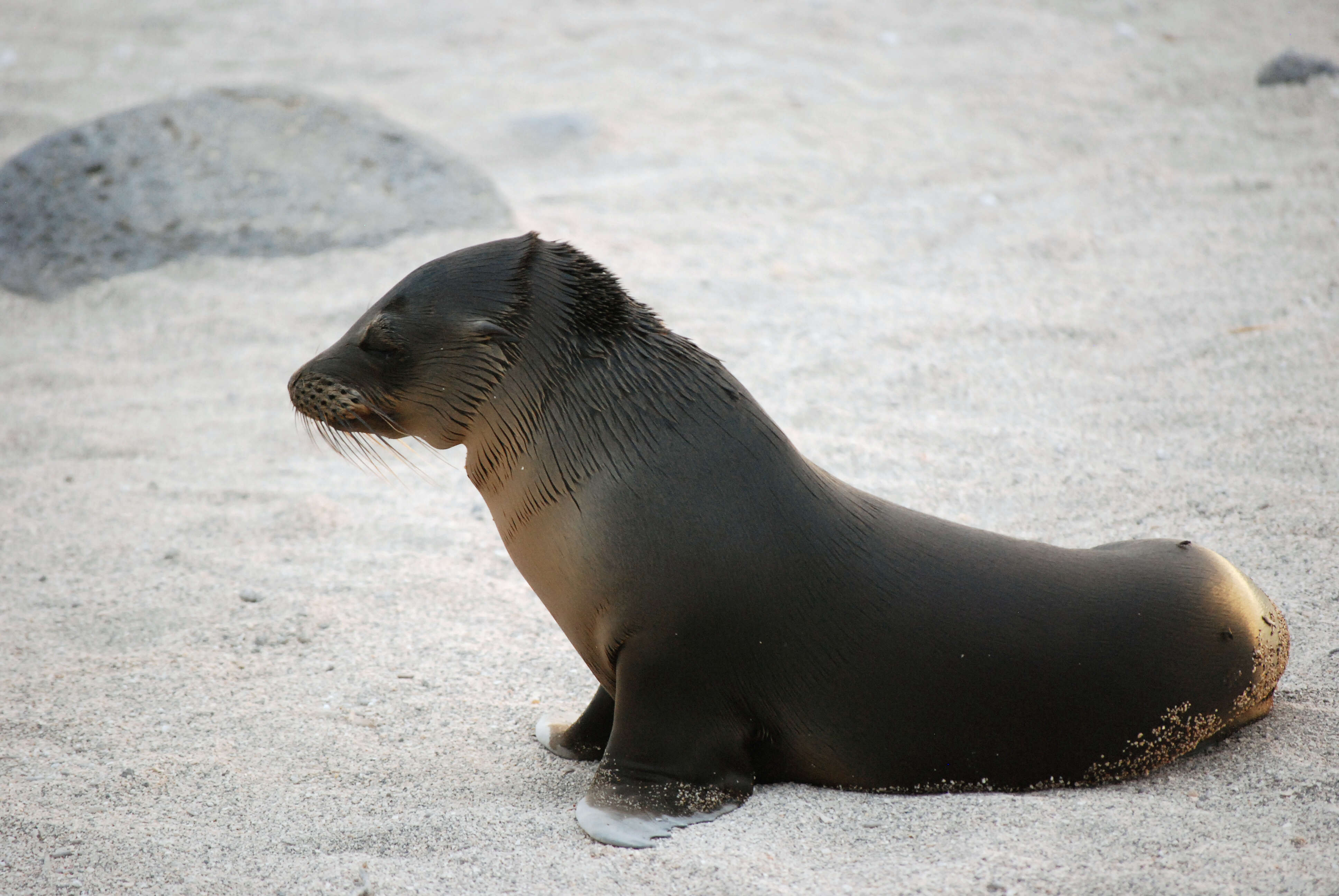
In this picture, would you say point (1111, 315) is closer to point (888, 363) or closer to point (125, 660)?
point (888, 363)

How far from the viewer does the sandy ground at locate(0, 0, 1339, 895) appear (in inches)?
106

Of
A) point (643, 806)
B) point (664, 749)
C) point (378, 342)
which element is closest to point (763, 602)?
point (664, 749)

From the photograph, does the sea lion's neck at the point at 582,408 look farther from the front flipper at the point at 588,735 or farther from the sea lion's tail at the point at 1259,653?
the sea lion's tail at the point at 1259,653

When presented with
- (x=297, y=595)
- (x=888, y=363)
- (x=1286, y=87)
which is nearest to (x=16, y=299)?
(x=297, y=595)

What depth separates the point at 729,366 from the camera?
604cm

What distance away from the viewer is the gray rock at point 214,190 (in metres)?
7.08

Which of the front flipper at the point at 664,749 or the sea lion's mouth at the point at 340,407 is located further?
the sea lion's mouth at the point at 340,407

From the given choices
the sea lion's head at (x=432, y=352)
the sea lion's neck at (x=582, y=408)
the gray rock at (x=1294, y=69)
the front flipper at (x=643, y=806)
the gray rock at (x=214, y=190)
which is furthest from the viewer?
the gray rock at (x=1294, y=69)

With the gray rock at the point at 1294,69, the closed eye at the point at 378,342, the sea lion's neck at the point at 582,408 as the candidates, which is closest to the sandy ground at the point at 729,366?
the gray rock at the point at 1294,69

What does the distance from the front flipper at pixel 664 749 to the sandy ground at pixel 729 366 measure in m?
0.08

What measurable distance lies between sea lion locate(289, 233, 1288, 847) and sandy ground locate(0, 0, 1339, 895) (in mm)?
129

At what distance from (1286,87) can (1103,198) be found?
2.22 meters

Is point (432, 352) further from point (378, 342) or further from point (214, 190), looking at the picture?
point (214, 190)

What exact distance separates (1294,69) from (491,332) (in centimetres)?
797
